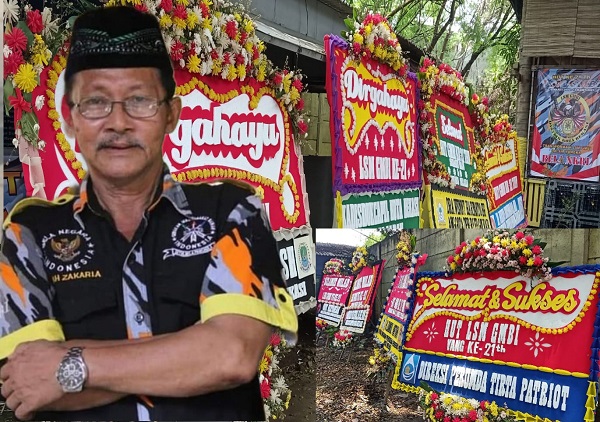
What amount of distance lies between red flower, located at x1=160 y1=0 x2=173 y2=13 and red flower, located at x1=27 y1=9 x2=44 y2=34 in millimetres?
438

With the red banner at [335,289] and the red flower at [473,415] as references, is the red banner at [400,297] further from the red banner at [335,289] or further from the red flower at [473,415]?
the red flower at [473,415]

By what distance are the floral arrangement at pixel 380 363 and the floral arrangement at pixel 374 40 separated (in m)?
1.43

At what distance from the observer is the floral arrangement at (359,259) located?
8.93 ft

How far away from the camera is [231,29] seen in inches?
102

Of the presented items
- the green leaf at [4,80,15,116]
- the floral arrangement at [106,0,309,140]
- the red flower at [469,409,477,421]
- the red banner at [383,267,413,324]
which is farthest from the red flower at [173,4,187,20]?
the red flower at [469,409,477,421]

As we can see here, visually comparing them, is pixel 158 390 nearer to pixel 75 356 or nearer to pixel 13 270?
pixel 75 356

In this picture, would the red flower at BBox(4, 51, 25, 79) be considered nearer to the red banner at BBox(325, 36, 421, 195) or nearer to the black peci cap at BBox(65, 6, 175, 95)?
the black peci cap at BBox(65, 6, 175, 95)

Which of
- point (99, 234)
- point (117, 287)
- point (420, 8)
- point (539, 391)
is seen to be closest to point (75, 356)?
point (117, 287)

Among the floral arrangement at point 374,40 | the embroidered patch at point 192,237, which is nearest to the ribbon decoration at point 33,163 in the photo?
the embroidered patch at point 192,237

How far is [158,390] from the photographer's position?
6.78ft

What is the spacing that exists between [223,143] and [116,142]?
556mm

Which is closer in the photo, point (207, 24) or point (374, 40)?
point (207, 24)

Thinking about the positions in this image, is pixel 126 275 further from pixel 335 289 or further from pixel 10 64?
pixel 335 289

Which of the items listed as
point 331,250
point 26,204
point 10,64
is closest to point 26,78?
point 10,64
